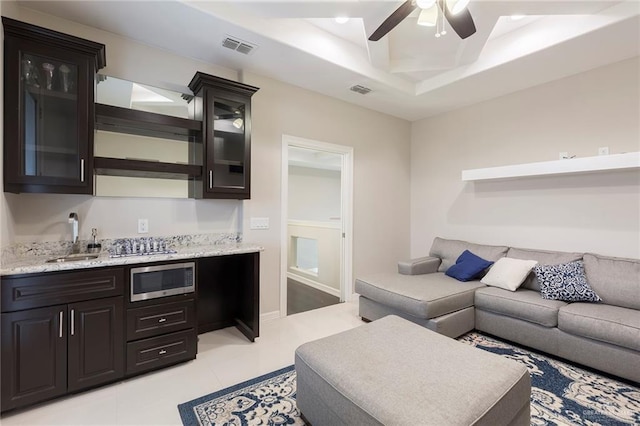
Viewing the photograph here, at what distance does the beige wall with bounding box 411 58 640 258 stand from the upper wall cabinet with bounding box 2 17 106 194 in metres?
4.37

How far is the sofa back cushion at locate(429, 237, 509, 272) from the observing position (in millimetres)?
3615

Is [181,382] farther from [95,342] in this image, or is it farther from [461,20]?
[461,20]

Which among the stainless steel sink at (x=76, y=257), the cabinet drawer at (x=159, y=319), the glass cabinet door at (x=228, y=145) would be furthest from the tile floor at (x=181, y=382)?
the glass cabinet door at (x=228, y=145)

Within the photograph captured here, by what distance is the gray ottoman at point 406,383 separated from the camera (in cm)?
125

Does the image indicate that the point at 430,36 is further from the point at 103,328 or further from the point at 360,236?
the point at 103,328

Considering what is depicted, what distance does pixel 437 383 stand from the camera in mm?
1403

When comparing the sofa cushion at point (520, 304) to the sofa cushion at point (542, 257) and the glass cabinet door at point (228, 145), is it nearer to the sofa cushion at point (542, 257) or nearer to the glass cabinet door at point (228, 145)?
the sofa cushion at point (542, 257)

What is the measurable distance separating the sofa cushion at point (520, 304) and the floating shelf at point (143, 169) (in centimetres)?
317

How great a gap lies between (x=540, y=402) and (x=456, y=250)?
→ 2161 mm

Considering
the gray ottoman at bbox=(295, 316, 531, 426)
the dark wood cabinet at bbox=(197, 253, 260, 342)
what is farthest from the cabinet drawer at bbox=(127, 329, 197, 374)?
the gray ottoman at bbox=(295, 316, 531, 426)

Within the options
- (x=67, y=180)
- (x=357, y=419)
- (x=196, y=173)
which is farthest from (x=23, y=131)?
(x=357, y=419)

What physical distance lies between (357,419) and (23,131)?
9.07 ft

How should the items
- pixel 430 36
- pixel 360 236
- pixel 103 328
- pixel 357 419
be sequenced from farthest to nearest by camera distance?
pixel 360 236, pixel 430 36, pixel 103 328, pixel 357 419

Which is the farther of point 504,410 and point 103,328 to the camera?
point 103,328
